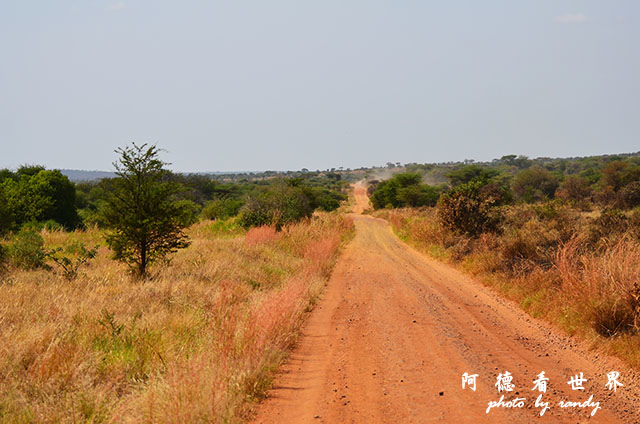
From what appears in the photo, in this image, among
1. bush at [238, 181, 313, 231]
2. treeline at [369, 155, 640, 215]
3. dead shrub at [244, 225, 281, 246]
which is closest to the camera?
dead shrub at [244, 225, 281, 246]

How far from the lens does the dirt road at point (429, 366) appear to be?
4.53 metres

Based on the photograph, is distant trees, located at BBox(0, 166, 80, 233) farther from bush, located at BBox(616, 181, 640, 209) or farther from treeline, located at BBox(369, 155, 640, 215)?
bush, located at BBox(616, 181, 640, 209)

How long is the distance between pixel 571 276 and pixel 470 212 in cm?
961

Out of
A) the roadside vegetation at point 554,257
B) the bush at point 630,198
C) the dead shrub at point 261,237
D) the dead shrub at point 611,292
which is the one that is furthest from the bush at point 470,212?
the bush at point 630,198

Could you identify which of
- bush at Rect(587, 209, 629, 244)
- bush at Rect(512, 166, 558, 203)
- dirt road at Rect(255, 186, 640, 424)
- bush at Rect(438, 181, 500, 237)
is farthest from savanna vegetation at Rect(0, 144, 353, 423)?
bush at Rect(512, 166, 558, 203)

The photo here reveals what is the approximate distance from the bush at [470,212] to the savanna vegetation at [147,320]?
5.62m

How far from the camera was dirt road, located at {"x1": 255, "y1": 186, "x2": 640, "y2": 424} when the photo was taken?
14.9 feet

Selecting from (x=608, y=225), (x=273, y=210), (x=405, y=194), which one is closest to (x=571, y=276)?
(x=608, y=225)

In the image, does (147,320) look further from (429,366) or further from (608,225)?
(608,225)

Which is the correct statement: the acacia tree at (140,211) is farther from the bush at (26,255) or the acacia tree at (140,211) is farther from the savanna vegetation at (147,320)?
the bush at (26,255)

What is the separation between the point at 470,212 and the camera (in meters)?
17.4

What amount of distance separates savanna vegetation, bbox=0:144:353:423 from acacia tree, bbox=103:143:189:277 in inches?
1.0

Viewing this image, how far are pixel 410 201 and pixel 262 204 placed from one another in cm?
3341

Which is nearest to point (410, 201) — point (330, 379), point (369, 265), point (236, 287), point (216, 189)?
point (216, 189)
